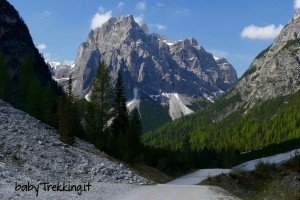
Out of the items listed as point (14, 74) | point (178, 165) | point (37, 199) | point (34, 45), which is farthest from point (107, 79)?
point (34, 45)

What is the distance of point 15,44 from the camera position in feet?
490

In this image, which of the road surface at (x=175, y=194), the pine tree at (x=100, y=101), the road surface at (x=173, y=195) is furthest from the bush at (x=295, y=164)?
the pine tree at (x=100, y=101)

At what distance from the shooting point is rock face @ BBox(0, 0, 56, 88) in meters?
139

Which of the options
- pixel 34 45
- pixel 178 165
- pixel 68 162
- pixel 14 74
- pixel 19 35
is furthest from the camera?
pixel 34 45

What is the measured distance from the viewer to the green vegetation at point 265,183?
2806 centimetres

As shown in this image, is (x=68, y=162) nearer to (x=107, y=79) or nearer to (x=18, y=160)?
(x=18, y=160)

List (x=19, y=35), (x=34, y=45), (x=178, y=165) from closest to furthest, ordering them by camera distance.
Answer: (x=178, y=165) < (x=19, y=35) < (x=34, y=45)

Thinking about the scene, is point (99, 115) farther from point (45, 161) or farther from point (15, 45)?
point (15, 45)

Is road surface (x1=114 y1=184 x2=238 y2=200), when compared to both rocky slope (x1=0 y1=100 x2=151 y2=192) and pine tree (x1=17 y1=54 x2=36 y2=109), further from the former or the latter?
pine tree (x1=17 y1=54 x2=36 y2=109)

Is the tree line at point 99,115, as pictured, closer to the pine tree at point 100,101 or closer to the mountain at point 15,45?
the pine tree at point 100,101

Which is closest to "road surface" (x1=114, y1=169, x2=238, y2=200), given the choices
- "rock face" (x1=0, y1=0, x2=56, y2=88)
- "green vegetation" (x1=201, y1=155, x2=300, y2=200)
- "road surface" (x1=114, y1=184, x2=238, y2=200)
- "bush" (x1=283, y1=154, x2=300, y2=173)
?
"road surface" (x1=114, y1=184, x2=238, y2=200)

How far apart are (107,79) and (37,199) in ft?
161

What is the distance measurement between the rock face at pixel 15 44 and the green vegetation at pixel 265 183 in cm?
10387

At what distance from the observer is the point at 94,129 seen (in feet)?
217
